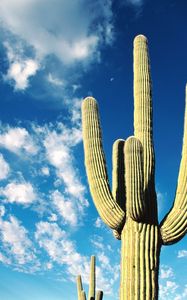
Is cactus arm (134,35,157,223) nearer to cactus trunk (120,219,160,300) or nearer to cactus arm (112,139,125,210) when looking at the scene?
cactus trunk (120,219,160,300)

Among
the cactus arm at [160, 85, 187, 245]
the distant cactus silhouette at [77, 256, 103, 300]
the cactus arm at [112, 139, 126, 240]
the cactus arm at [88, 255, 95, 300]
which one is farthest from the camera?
the cactus arm at [88, 255, 95, 300]

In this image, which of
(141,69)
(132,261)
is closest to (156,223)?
(132,261)

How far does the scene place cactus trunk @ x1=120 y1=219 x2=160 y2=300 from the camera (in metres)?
6.91

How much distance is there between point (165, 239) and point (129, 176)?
1.30m

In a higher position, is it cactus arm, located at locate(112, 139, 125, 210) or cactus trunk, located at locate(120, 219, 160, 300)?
cactus arm, located at locate(112, 139, 125, 210)

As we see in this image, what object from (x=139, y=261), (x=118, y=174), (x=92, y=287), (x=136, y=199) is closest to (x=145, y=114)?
(x=118, y=174)

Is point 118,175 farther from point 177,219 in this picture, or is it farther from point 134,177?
point 177,219

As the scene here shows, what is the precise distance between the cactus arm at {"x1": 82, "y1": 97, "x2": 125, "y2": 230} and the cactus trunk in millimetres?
276

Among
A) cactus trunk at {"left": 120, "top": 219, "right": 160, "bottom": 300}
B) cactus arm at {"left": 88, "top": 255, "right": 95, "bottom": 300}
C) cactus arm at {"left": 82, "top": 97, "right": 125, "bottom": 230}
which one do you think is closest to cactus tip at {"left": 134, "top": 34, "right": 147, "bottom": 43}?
cactus arm at {"left": 82, "top": 97, "right": 125, "bottom": 230}

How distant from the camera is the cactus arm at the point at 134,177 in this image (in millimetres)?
7004

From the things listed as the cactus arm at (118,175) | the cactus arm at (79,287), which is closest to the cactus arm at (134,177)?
the cactus arm at (118,175)

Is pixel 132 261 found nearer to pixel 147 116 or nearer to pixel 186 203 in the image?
pixel 186 203

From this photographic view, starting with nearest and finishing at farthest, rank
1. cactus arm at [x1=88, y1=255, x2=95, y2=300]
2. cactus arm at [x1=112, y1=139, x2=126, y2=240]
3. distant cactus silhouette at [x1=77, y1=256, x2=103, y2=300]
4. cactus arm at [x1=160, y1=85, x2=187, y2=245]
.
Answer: cactus arm at [x1=160, y1=85, x2=187, y2=245] → cactus arm at [x1=112, y1=139, x2=126, y2=240] → distant cactus silhouette at [x1=77, y1=256, x2=103, y2=300] → cactus arm at [x1=88, y1=255, x2=95, y2=300]

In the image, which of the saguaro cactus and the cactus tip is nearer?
the saguaro cactus
